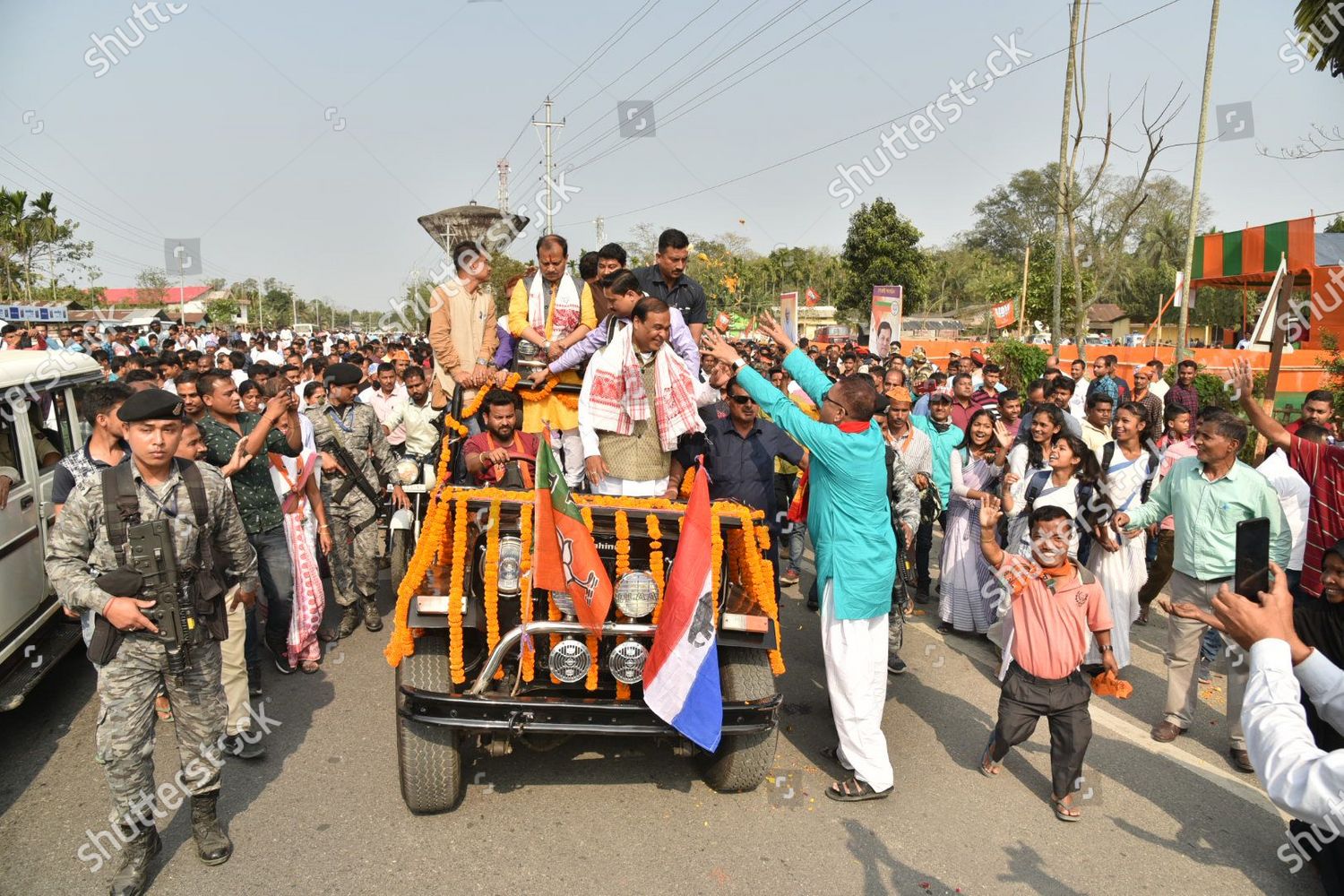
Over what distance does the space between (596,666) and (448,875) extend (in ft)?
3.34

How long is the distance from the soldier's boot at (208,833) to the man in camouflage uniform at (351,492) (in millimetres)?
2839

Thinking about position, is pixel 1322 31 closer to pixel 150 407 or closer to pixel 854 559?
pixel 854 559

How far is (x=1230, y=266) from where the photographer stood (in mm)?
15844

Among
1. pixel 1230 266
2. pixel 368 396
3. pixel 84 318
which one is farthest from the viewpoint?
pixel 84 318

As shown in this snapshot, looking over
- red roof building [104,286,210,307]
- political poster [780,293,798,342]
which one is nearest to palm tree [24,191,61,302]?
political poster [780,293,798,342]

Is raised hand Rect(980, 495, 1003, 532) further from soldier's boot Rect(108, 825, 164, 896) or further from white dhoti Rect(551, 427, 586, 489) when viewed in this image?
soldier's boot Rect(108, 825, 164, 896)

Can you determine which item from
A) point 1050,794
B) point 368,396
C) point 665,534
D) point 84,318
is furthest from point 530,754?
point 84,318

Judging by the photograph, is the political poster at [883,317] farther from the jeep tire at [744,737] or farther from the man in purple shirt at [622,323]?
the jeep tire at [744,737]

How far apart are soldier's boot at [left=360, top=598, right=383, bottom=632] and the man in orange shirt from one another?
14.6 feet

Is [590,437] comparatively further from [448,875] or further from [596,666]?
[448,875]

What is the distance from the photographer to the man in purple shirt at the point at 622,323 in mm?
5051

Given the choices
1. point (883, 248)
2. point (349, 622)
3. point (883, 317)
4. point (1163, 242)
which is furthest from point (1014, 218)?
point (349, 622)

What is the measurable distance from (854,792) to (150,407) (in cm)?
358

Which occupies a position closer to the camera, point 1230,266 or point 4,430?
point 4,430
